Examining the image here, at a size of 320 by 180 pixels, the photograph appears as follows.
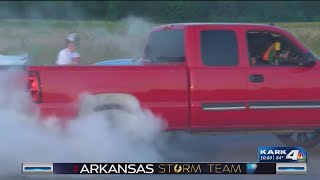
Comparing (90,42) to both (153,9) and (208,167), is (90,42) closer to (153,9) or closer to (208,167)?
(208,167)

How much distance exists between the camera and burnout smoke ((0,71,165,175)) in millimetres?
7164

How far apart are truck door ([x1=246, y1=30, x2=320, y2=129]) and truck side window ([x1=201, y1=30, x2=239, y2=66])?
216mm

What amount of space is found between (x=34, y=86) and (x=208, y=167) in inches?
98.0

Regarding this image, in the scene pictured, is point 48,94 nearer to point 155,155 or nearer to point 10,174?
point 10,174

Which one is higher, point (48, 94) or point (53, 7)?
point (53, 7)

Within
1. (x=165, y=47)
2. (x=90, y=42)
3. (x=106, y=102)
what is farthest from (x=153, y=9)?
(x=106, y=102)

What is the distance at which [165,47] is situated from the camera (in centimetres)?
810

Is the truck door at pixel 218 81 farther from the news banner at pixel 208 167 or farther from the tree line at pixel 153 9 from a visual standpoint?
the tree line at pixel 153 9

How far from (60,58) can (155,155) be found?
8.94 ft

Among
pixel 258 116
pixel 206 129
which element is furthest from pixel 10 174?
pixel 258 116

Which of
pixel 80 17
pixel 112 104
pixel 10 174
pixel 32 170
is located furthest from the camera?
pixel 80 17

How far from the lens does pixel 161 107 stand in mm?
7387

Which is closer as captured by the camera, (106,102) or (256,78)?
(106,102)

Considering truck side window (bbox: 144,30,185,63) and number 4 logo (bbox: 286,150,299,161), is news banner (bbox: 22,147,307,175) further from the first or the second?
truck side window (bbox: 144,30,185,63)
